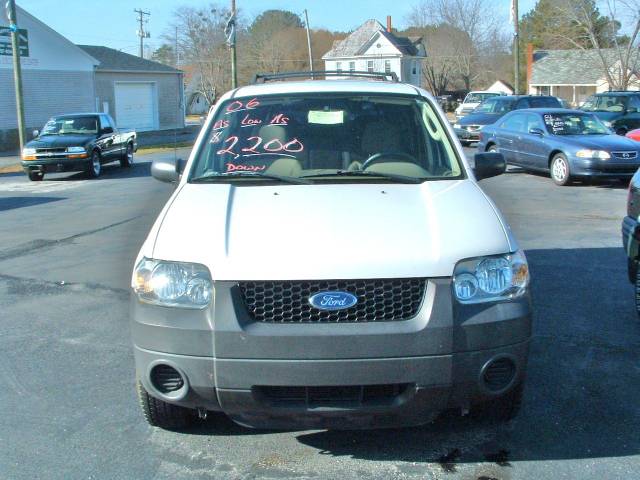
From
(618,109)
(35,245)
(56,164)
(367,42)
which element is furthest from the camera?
(367,42)

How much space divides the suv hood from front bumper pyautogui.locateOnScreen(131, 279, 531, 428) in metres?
0.16

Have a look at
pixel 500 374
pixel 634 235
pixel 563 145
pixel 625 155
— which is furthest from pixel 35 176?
pixel 500 374

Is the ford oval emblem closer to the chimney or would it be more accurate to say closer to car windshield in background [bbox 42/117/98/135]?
car windshield in background [bbox 42/117/98/135]

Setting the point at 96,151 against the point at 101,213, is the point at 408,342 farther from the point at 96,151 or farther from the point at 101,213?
the point at 96,151

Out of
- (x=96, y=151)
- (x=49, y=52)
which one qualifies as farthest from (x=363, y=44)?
(x=96, y=151)

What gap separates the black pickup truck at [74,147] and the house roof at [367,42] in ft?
185

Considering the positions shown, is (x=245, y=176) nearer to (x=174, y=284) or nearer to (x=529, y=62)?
(x=174, y=284)

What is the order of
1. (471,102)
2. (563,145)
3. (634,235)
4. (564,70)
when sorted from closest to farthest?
(634,235) < (563,145) < (471,102) < (564,70)

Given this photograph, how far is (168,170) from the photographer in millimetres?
5152

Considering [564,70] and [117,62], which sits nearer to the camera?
[117,62]

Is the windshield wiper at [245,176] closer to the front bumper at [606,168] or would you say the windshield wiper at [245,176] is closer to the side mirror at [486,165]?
the side mirror at [486,165]

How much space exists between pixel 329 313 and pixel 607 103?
23.1m

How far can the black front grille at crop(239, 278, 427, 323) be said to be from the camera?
337 centimetres


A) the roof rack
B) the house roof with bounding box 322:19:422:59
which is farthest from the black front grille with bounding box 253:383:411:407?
the house roof with bounding box 322:19:422:59
